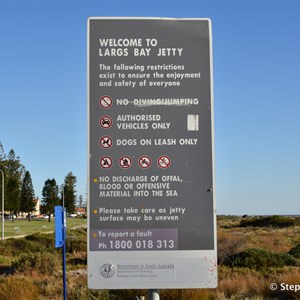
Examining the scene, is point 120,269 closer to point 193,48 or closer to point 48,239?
point 193,48

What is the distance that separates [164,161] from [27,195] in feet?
321

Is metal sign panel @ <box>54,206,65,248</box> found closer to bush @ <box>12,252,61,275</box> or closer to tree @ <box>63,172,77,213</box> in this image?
bush @ <box>12,252,61,275</box>

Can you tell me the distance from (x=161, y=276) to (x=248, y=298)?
6.35 m

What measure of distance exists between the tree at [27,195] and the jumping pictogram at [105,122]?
96828mm

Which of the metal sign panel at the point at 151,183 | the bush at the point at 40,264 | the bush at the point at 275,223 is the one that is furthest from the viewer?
the bush at the point at 275,223

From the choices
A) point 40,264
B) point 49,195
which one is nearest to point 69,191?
point 49,195

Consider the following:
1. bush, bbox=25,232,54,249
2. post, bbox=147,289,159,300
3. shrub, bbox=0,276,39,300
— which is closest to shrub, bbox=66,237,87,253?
bush, bbox=25,232,54,249

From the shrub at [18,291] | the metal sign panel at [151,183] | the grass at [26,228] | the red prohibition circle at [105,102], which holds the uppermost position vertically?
the red prohibition circle at [105,102]

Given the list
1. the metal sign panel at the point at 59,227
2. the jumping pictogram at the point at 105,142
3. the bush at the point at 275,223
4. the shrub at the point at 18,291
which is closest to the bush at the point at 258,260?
the shrub at the point at 18,291

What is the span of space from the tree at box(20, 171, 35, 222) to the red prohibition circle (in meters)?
96.8

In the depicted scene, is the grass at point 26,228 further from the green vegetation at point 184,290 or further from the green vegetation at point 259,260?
the green vegetation at point 259,260

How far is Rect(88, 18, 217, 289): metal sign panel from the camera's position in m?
3.54

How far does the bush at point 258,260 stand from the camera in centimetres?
1631

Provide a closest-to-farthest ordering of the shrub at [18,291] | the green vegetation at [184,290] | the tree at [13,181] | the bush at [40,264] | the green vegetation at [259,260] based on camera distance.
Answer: the shrub at [18,291]
the green vegetation at [184,290]
the bush at [40,264]
the green vegetation at [259,260]
the tree at [13,181]
